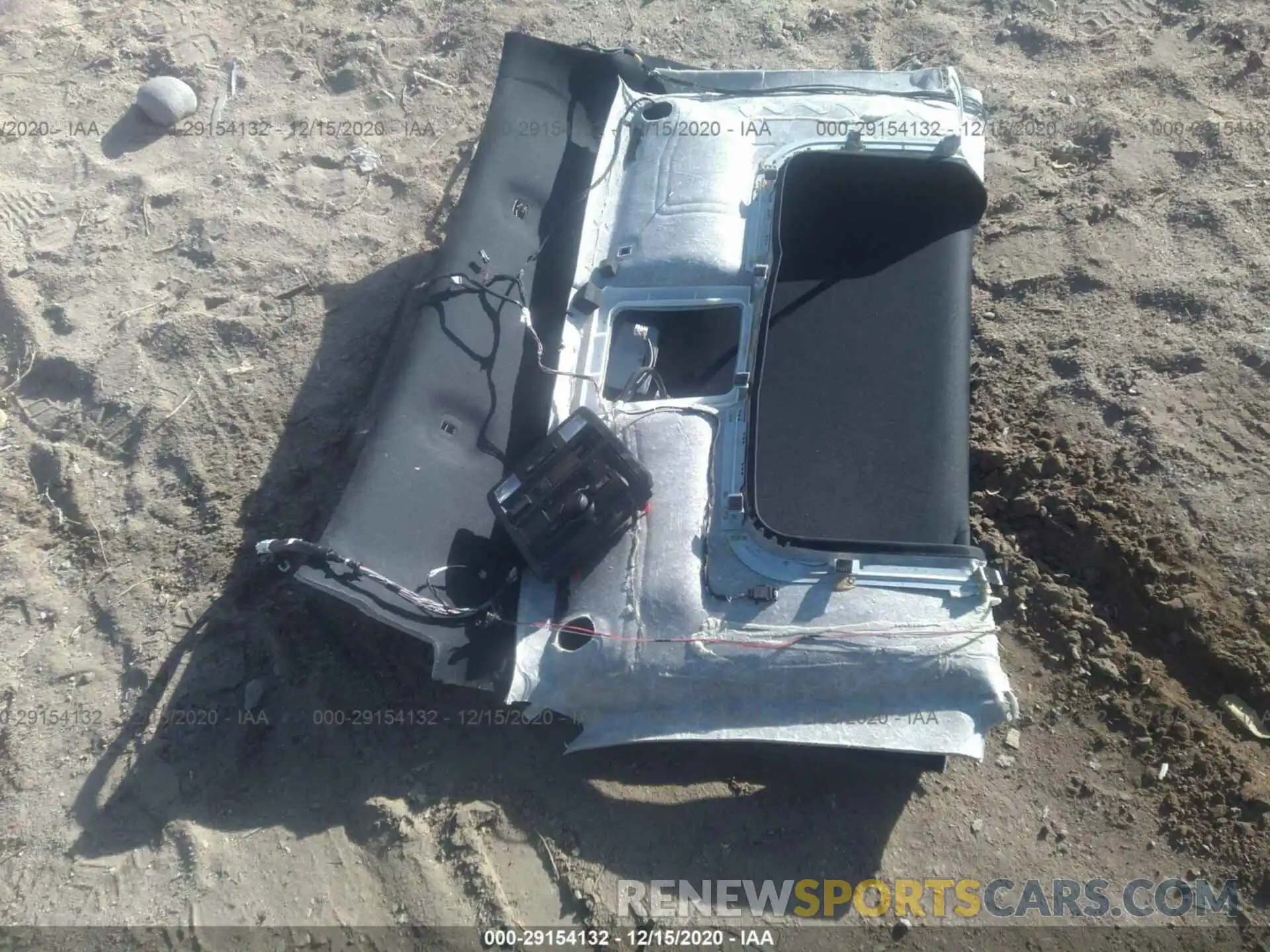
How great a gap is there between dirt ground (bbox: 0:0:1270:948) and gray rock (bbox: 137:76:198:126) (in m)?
0.14

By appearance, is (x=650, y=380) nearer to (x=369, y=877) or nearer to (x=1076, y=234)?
(x=369, y=877)

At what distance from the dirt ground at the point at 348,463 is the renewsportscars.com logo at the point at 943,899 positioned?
6cm

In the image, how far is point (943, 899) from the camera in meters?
3.21

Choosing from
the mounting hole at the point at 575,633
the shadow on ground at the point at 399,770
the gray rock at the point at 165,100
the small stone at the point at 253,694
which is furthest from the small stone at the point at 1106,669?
the gray rock at the point at 165,100

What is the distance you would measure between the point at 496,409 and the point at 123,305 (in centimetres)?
259

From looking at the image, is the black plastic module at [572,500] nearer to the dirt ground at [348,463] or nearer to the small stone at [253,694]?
the dirt ground at [348,463]

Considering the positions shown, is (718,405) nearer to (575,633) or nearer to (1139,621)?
(575,633)

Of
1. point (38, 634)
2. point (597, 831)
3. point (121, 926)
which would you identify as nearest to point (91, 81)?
point (38, 634)

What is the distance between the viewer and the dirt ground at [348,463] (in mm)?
3307

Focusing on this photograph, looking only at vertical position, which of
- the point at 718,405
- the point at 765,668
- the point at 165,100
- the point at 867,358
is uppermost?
the point at 165,100

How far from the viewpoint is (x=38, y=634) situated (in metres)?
3.87

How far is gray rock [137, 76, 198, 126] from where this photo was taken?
211 inches

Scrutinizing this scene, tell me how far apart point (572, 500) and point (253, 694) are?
1.75 meters

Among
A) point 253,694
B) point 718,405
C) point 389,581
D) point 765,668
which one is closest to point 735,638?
point 765,668
